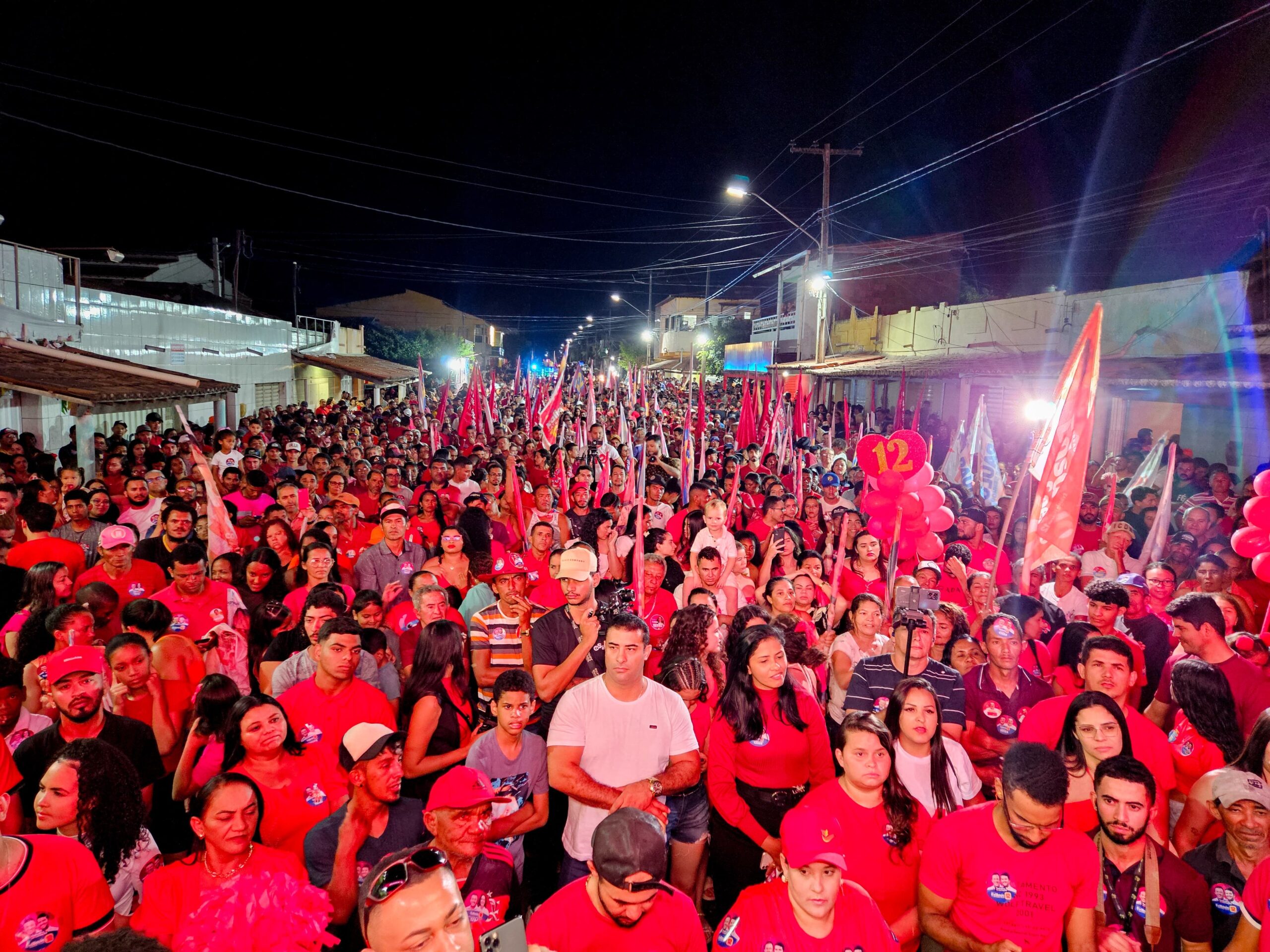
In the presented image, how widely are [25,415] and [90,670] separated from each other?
504 inches

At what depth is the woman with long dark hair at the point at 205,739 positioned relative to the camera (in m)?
3.71

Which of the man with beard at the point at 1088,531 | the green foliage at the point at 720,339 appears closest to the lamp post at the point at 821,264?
the man with beard at the point at 1088,531

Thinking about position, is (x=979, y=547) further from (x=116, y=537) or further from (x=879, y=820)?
(x=116, y=537)

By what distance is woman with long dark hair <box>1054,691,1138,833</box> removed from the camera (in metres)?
3.55

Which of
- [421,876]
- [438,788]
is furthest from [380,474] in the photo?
[421,876]

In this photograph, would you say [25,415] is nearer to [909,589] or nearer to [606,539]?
[606,539]

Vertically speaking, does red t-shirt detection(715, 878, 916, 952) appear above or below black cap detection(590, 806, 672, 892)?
below

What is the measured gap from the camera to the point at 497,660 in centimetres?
507

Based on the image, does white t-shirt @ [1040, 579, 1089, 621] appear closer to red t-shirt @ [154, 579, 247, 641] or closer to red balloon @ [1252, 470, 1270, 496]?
red balloon @ [1252, 470, 1270, 496]

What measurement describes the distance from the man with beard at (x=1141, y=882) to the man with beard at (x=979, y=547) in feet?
13.3

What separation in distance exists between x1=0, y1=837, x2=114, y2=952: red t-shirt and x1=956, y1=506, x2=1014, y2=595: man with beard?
5.58 metres

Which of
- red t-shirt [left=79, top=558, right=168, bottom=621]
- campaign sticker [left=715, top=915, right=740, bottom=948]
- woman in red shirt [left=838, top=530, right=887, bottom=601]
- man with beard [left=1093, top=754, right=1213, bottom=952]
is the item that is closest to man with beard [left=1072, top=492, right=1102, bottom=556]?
woman in red shirt [left=838, top=530, right=887, bottom=601]

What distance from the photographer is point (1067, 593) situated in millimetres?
6367

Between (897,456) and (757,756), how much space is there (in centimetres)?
427
